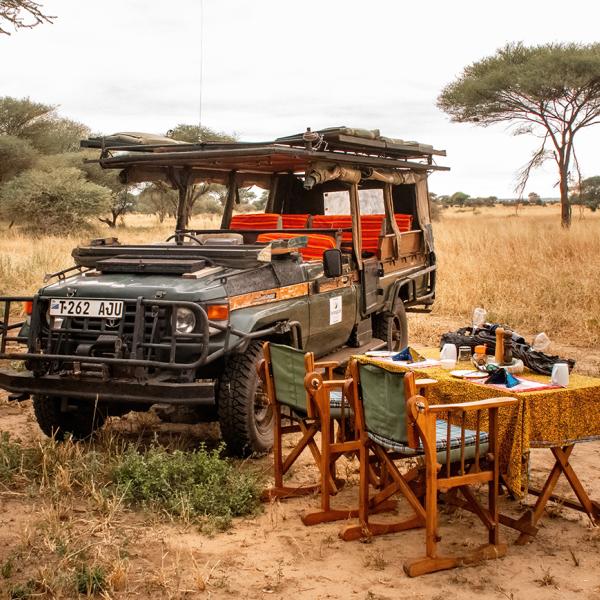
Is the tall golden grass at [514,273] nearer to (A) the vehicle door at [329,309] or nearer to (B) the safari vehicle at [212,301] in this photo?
(B) the safari vehicle at [212,301]

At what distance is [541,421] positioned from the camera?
4.27 metres

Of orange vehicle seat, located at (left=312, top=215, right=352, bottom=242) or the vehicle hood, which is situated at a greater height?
orange vehicle seat, located at (left=312, top=215, right=352, bottom=242)

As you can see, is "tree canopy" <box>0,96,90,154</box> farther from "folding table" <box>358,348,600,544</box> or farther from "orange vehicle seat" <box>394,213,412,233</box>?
"folding table" <box>358,348,600,544</box>

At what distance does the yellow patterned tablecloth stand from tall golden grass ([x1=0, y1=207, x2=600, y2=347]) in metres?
5.59

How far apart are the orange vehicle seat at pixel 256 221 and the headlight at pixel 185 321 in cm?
256

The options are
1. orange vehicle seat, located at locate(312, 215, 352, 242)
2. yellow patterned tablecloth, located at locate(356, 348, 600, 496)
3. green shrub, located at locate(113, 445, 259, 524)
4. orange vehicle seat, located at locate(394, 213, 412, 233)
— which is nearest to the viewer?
yellow patterned tablecloth, located at locate(356, 348, 600, 496)

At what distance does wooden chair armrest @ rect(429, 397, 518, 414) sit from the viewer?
385 centimetres

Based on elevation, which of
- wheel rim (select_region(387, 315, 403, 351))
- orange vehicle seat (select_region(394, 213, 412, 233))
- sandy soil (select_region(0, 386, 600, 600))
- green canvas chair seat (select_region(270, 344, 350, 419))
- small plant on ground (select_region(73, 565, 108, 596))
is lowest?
sandy soil (select_region(0, 386, 600, 600))

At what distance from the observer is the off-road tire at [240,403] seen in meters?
5.33

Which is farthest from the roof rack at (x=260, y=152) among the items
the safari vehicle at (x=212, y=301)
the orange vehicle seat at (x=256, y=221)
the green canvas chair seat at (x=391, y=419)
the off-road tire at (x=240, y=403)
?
the green canvas chair seat at (x=391, y=419)

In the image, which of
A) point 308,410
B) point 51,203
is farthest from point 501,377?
point 51,203

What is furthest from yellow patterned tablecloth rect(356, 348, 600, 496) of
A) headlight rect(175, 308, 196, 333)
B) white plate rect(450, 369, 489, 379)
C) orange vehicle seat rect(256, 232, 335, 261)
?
orange vehicle seat rect(256, 232, 335, 261)

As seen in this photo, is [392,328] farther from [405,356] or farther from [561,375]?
Answer: [561,375]

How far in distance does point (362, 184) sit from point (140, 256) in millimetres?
3180
